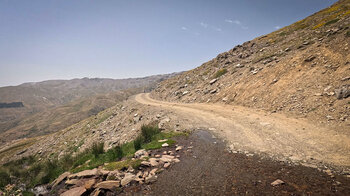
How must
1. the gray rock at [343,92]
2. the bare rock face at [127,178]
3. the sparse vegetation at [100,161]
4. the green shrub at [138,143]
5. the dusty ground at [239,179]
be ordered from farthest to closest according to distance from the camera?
the gray rock at [343,92]
the green shrub at [138,143]
the sparse vegetation at [100,161]
the bare rock face at [127,178]
the dusty ground at [239,179]

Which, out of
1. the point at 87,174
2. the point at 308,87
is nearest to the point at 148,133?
the point at 87,174

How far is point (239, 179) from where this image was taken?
615 centimetres

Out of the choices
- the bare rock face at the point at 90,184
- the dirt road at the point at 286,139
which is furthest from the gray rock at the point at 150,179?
the dirt road at the point at 286,139

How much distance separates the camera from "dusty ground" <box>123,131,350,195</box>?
5.30 m

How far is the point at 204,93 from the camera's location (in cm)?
3033

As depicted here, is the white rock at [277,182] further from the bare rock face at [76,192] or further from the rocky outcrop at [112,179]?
the bare rock face at [76,192]

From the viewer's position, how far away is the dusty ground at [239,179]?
530 cm

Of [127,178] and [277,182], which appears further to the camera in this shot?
[127,178]

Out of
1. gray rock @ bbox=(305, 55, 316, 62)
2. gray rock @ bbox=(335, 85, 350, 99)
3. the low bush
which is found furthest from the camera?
gray rock @ bbox=(305, 55, 316, 62)

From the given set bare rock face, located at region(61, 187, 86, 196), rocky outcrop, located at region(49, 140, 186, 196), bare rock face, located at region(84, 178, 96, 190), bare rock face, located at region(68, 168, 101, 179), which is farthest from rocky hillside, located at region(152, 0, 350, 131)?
bare rock face, located at region(61, 187, 86, 196)

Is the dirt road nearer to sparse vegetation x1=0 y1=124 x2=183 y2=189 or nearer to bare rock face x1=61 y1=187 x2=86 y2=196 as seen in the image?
sparse vegetation x1=0 y1=124 x2=183 y2=189

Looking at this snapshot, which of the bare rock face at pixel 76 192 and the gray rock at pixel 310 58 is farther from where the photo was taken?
the gray rock at pixel 310 58

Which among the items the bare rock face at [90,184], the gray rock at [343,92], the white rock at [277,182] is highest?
the gray rock at [343,92]

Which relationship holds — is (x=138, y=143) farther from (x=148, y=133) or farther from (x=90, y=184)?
(x=90, y=184)
